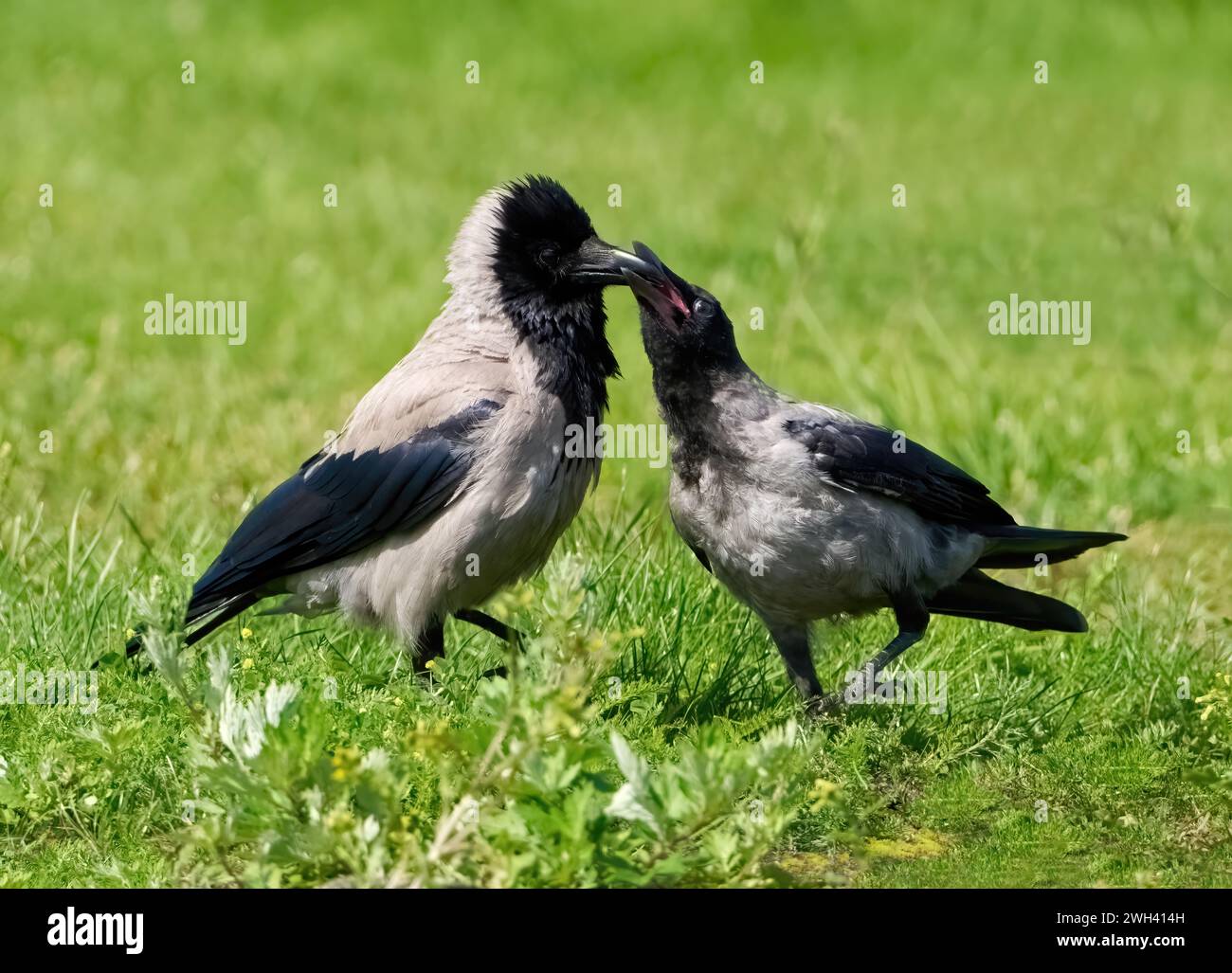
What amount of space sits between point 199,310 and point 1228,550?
232 inches

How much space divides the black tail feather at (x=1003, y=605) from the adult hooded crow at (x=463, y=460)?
1367 millimetres

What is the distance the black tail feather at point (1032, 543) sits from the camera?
616cm

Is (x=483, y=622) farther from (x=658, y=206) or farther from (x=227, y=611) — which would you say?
(x=658, y=206)

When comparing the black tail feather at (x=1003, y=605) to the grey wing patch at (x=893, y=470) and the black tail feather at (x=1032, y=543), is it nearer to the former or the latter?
the black tail feather at (x=1032, y=543)

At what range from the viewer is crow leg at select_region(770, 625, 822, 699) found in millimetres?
6047

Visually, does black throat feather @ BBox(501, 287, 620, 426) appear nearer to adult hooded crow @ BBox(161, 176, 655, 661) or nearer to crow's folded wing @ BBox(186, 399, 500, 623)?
adult hooded crow @ BBox(161, 176, 655, 661)

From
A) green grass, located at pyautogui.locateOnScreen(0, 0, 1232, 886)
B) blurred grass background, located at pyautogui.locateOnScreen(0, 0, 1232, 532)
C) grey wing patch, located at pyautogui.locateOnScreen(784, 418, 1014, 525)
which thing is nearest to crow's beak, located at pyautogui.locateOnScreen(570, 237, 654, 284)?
grey wing patch, located at pyautogui.locateOnScreen(784, 418, 1014, 525)

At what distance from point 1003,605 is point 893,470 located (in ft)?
2.43

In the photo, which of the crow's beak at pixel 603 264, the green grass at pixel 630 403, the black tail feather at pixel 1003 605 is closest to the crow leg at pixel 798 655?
the green grass at pixel 630 403

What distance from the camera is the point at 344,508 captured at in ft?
20.1

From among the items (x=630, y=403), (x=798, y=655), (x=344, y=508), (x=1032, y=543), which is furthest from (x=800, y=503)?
(x=630, y=403)

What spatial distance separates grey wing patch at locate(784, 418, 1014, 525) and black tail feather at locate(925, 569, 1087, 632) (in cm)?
25
